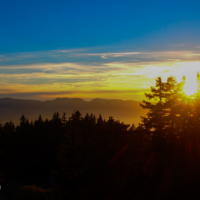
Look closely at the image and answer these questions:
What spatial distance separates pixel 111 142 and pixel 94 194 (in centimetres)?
1273

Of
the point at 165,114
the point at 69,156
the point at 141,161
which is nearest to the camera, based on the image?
the point at 141,161

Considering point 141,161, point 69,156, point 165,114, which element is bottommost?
point 69,156

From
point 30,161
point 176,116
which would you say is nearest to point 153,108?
point 176,116

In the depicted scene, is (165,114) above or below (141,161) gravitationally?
above

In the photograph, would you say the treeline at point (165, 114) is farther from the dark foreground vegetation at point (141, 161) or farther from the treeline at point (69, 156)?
the treeline at point (69, 156)

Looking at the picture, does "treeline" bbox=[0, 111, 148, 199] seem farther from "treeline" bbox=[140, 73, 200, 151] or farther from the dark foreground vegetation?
"treeline" bbox=[140, 73, 200, 151]

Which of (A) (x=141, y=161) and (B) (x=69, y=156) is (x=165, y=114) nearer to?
(A) (x=141, y=161)

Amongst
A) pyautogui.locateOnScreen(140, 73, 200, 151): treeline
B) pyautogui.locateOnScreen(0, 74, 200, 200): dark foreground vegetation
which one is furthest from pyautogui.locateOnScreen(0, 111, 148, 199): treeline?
pyautogui.locateOnScreen(140, 73, 200, 151): treeline

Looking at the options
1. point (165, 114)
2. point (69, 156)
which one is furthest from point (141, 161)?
point (165, 114)

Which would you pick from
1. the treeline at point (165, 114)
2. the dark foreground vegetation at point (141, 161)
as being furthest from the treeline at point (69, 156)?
the treeline at point (165, 114)

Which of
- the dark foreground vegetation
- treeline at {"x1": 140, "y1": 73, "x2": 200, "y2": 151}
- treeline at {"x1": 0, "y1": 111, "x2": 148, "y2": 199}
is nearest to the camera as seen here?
the dark foreground vegetation

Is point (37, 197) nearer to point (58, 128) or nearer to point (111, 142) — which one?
point (111, 142)

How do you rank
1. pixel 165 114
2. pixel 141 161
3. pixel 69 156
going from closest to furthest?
pixel 141 161
pixel 69 156
pixel 165 114

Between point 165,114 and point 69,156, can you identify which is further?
point 165,114
